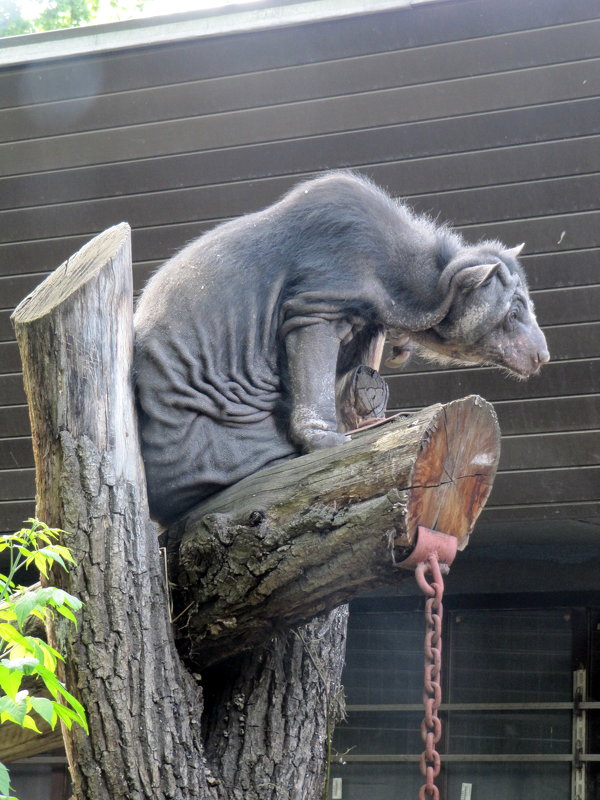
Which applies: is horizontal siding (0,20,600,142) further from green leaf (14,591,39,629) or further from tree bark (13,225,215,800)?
green leaf (14,591,39,629)

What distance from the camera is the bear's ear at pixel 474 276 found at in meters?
3.40

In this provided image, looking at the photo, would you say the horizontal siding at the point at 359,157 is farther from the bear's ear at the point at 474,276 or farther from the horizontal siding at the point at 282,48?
the bear's ear at the point at 474,276

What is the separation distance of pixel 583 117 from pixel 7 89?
316 centimetres

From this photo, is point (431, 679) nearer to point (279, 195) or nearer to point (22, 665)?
point (22, 665)

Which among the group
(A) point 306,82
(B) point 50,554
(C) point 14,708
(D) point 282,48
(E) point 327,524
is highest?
(D) point 282,48

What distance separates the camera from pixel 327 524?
272 centimetres

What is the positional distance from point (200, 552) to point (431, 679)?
0.74 meters

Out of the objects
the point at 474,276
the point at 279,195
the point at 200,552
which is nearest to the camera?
the point at 200,552

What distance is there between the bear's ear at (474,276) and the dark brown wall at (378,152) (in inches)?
93.0

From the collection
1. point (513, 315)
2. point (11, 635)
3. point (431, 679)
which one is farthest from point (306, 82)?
point (11, 635)

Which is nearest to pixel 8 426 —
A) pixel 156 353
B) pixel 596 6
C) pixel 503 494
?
pixel 503 494

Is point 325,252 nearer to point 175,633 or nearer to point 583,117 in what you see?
point 175,633

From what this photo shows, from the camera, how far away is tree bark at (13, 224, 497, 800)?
2.71m

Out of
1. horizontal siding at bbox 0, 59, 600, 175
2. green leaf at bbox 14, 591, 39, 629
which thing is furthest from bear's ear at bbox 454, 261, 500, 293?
horizontal siding at bbox 0, 59, 600, 175
